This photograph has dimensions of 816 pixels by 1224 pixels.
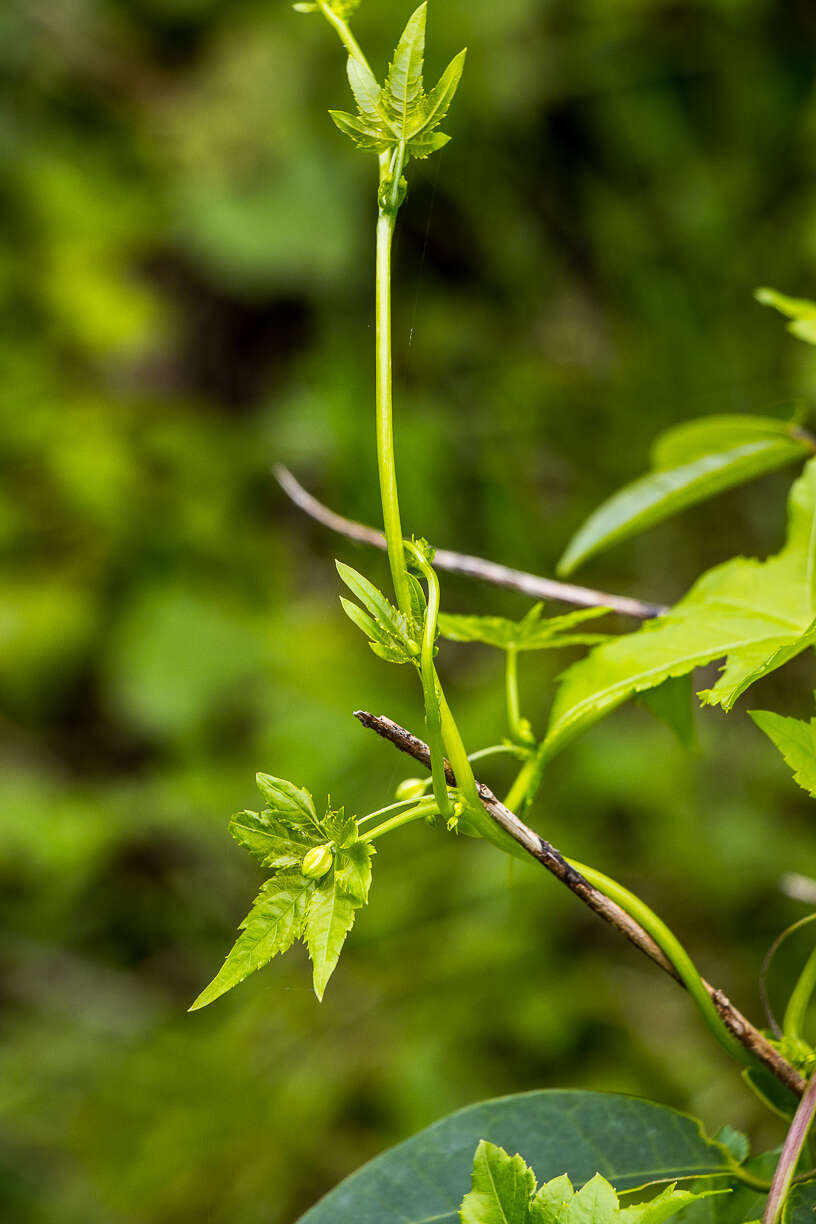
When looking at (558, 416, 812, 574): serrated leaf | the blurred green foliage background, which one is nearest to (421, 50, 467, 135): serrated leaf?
(558, 416, 812, 574): serrated leaf

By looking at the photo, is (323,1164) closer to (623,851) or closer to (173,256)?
(623,851)

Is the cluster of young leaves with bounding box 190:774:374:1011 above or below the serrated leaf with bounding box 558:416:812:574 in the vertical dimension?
below

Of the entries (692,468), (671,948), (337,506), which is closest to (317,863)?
(671,948)

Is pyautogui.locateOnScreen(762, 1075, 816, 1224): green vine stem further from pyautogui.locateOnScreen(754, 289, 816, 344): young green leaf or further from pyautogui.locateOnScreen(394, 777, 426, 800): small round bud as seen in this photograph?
pyautogui.locateOnScreen(754, 289, 816, 344): young green leaf

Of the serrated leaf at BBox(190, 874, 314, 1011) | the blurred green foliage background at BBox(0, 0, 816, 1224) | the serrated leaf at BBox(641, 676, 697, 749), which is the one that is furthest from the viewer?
the blurred green foliage background at BBox(0, 0, 816, 1224)

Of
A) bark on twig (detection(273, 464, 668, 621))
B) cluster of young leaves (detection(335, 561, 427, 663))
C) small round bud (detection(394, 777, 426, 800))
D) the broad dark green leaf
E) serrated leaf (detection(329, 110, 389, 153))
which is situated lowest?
the broad dark green leaf

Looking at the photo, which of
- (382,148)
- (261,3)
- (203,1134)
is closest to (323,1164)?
(203,1134)

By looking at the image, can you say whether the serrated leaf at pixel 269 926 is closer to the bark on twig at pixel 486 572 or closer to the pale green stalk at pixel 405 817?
the pale green stalk at pixel 405 817
